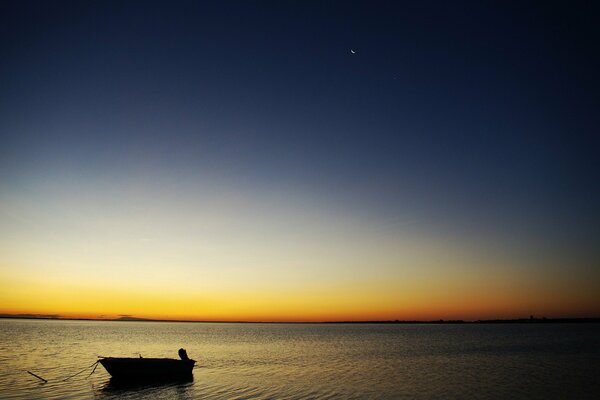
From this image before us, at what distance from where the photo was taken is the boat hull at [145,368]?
2930 centimetres

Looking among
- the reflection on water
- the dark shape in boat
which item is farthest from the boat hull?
the reflection on water

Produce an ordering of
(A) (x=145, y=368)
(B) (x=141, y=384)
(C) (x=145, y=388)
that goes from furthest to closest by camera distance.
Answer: (A) (x=145, y=368)
(B) (x=141, y=384)
(C) (x=145, y=388)

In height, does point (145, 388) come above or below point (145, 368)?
below

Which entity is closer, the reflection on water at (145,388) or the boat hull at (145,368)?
the reflection on water at (145,388)

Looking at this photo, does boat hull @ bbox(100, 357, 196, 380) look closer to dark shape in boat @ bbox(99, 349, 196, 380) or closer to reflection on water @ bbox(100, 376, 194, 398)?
dark shape in boat @ bbox(99, 349, 196, 380)

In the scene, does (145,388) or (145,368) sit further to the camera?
(145,368)

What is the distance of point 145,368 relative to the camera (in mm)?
30500

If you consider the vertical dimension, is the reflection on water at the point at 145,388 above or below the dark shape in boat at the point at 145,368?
below

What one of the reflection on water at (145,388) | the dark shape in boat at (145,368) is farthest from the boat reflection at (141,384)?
the dark shape in boat at (145,368)

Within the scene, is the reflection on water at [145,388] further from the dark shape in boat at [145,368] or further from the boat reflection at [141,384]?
the dark shape in boat at [145,368]

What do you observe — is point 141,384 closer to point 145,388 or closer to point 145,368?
point 145,368

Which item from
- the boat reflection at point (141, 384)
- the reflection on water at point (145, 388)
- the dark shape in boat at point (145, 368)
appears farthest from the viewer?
the dark shape in boat at point (145, 368)

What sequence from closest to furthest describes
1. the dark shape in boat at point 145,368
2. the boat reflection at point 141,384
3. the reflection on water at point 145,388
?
the reflection on water at point 145,388, the boat reflection at point 141,384, the dark shape in boat at point 145,368

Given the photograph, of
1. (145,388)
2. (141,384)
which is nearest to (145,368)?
(141,384)
